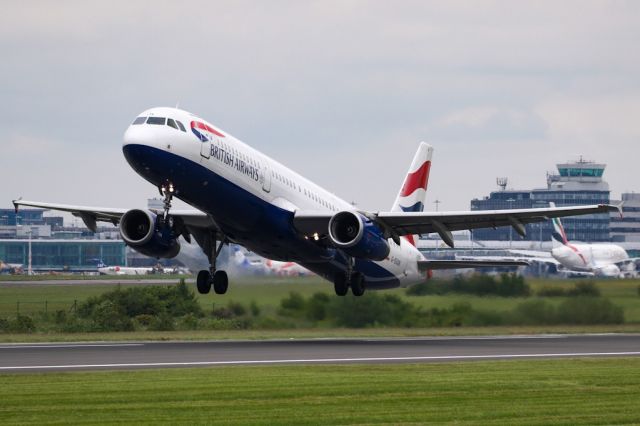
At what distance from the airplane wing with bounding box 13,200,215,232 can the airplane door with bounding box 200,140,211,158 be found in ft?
20.6

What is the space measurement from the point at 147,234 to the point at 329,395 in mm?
19841

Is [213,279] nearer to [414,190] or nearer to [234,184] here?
[234,184]

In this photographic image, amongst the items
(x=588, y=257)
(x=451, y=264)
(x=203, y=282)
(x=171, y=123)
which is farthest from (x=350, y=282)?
(x=588, y=257)

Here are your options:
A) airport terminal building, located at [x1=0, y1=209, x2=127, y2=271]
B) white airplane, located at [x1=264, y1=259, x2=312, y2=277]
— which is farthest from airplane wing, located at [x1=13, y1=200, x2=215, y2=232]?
airport terminal building, located at [x1=0, y1=209, x2=127, y2=271]

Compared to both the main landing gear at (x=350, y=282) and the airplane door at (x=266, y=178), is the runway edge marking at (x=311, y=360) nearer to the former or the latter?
the airplane door at (x=266, y=178)

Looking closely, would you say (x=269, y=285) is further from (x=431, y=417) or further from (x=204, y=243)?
(x=431, y=417)

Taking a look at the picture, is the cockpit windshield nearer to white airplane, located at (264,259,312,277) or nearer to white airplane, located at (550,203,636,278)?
white airplane, located at (264,259,312,277)

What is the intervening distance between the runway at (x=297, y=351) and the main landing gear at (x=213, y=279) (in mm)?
3416

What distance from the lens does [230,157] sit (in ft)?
137

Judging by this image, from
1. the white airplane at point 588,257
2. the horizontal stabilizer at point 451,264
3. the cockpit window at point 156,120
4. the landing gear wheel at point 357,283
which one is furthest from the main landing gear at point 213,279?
the white airplane at point 588,257

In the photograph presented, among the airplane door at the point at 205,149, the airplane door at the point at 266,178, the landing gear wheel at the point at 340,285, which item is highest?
the airplane door at the point at 205,149

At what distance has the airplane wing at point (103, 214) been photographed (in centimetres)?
4688

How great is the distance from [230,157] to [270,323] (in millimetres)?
12825

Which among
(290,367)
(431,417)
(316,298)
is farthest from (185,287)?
(431,417)
